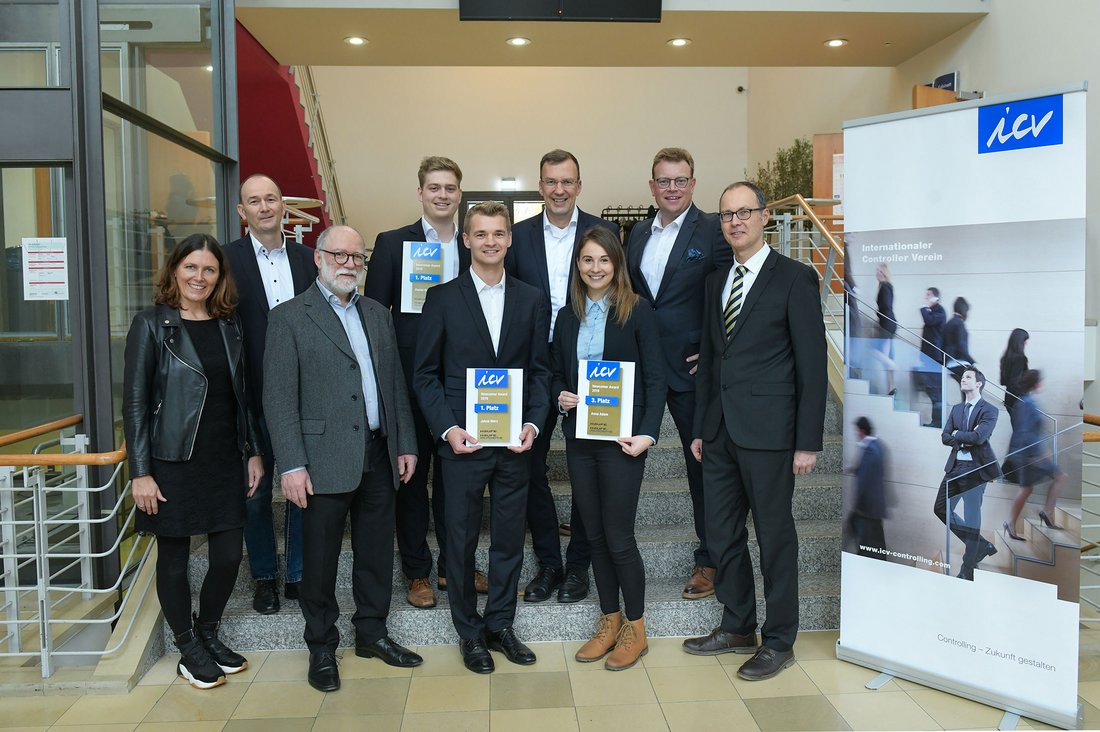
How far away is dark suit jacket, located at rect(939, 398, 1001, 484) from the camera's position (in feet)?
9.27

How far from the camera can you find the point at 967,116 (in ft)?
9.43

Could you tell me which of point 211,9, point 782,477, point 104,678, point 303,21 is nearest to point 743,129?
point 303,21

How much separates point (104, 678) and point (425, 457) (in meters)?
1.45

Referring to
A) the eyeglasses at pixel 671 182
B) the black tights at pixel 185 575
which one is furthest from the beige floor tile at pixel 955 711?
the black tights at pixel 185 575

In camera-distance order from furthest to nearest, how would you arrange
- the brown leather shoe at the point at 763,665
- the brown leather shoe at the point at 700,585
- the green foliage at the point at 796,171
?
1. the green foliage at the point at 796,171
2. the brown leather shoe at the point at 700,585
3. the brown leather shoe at the point at 763,665

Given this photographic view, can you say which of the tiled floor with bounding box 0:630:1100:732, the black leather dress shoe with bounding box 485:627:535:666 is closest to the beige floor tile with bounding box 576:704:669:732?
the tiled floor with bounding box 0:630:1100:732

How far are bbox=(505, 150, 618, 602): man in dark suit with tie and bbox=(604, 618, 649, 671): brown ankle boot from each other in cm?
31

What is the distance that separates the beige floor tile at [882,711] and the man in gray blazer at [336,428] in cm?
162

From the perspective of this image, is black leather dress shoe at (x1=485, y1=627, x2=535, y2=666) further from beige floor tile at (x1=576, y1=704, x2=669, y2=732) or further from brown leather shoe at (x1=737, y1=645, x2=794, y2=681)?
brown leather shoe at (x1=737, y1=645, x2=794, y2=681)

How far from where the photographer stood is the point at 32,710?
116 inches

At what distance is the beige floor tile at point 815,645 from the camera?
334 centimetres

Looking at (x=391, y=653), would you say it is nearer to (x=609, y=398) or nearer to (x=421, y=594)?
(x=421, y=594)

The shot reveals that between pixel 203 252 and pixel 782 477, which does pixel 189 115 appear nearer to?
pixel 203 252

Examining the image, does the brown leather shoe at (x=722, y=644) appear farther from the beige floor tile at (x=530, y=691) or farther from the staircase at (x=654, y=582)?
the beige floor tile at (x=530, y=691)
